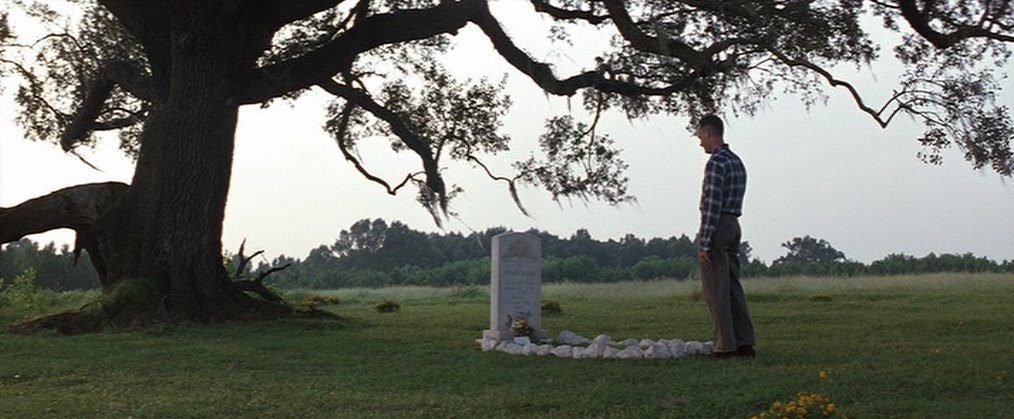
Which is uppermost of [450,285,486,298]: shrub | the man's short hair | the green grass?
the man's short hair

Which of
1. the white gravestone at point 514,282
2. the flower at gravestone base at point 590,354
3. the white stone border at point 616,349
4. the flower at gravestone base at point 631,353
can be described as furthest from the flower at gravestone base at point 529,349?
the flower at gravestone base at point 631,353

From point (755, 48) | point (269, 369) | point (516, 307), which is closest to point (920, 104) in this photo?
point (755, 48)

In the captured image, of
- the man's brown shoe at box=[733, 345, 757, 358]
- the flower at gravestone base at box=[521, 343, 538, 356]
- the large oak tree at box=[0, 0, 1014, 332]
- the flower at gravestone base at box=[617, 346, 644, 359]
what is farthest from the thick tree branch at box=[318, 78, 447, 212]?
the man's brown shoe at box=[733, 345, 757, 358]

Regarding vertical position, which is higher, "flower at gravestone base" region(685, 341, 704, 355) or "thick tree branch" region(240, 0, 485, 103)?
"thick tree branch" region(240, 0, 485, 103)

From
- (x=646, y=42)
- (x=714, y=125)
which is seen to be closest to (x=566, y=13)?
(x=646, y=42)

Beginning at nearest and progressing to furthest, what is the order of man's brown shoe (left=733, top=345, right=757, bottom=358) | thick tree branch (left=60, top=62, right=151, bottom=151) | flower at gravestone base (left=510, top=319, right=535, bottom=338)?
man's brown shoe (left=733, top=345, right=757, bottom=358)
flower at gravestone base (left=510, top=319, right=535, bottom=338)
thick tree branch (left=60, top=62, right=151, bottom=151)

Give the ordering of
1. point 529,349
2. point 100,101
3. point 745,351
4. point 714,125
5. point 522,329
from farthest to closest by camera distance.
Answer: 1. point 100,101
2. point 522,329
3. point 529,349
4. point 714,125
5. point 745,351

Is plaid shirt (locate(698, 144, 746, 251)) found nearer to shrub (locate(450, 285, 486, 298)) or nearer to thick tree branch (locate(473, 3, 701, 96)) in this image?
thick tree branch (locate(473, 3, 701, 96))

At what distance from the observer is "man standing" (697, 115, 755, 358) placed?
365 inches

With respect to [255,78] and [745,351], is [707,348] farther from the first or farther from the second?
[255,78]

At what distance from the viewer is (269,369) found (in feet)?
29.7

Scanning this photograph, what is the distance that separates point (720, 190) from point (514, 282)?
3.05 m

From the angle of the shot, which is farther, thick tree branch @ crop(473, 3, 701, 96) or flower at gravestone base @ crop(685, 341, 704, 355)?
thick tree branch @ crop(473, 3, 701, 96)

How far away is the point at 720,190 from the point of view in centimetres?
927
